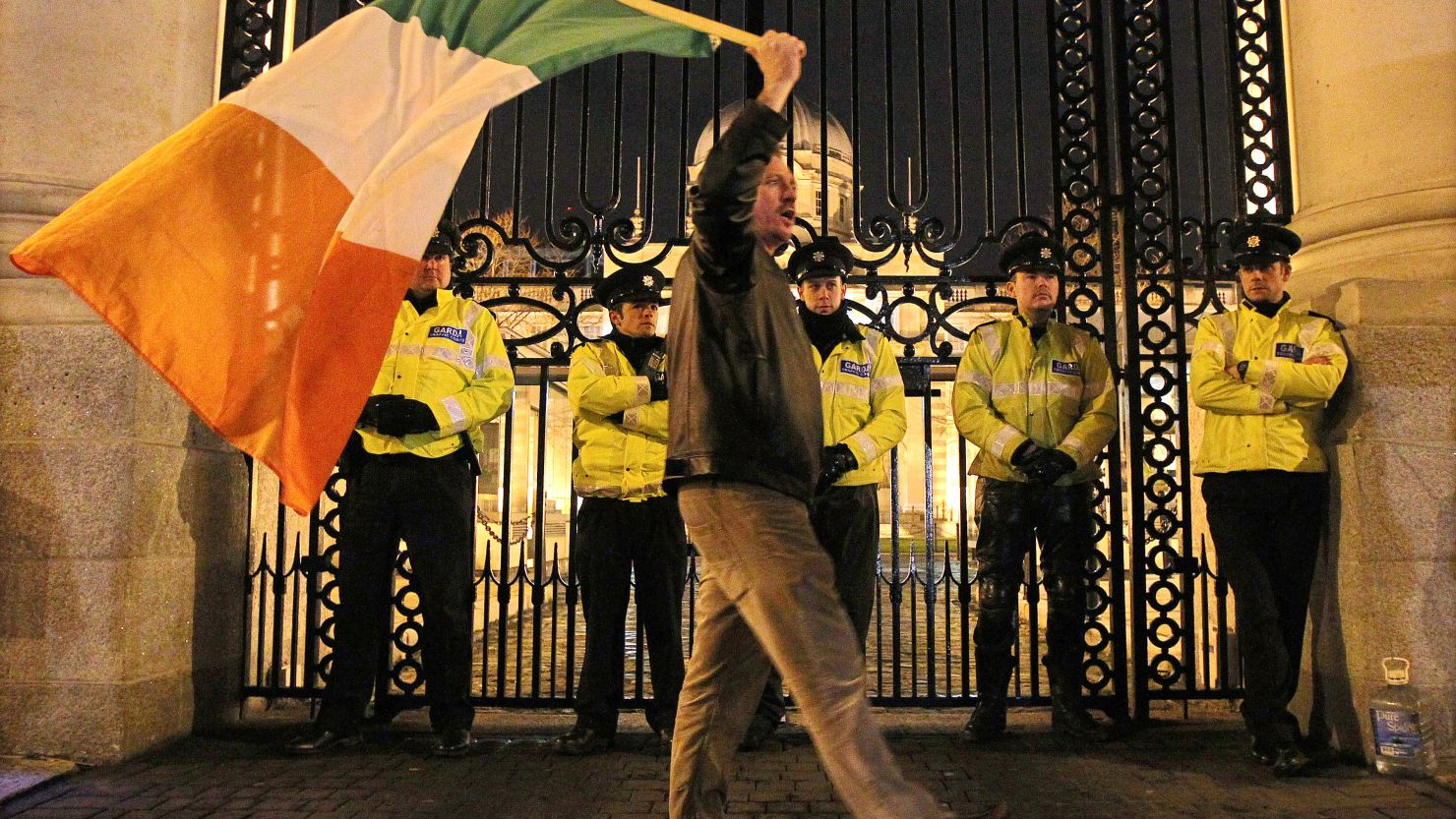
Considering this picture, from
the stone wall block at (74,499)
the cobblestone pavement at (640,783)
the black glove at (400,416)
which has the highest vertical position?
the black glove at (400,416)

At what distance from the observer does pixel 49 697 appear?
5148 mm

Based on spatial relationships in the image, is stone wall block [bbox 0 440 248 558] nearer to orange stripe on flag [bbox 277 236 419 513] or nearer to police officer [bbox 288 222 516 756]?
police officer [bbox 288 222 516 756]

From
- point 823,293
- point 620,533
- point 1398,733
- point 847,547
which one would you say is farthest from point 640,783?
point 1398,733

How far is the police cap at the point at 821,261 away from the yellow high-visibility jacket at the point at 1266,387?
5.65 ft

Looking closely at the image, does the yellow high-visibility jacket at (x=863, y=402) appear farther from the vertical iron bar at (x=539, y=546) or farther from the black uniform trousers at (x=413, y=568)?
the black uniform trousers at (x=413, y=568)

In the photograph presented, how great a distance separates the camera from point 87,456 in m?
5.25

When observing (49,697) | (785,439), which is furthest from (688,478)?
(49,697)

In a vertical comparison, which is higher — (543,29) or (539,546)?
(543,29)

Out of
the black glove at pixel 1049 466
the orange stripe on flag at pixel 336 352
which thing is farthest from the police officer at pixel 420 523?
the black glove at pixel 1049 466

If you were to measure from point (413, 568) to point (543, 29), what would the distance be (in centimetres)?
261

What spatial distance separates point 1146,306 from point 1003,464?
1.32 metres

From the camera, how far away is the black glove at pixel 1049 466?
543 centimetres

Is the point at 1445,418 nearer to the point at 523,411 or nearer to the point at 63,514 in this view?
the point at 63,514

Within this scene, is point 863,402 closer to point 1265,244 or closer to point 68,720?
point 1265,244
